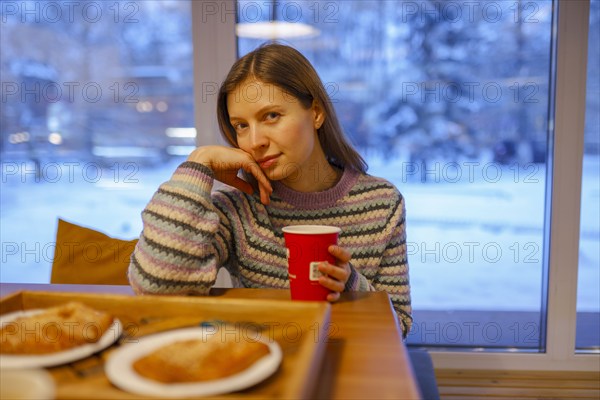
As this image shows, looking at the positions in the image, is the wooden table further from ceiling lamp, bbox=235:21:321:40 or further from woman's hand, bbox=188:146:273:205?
ceiling lamp, bbox=235:21:321:40

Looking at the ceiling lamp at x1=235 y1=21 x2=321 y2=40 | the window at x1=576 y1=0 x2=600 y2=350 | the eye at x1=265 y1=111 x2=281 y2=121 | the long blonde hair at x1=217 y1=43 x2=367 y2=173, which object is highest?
the ceiling lamp at x1=235 y1=21 x2=321 y2=40

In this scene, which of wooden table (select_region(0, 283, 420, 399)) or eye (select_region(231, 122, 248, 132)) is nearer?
wooden table (select_region(0, 283, 420, 399))

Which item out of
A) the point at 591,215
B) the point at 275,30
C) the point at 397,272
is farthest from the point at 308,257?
the point at 591,215

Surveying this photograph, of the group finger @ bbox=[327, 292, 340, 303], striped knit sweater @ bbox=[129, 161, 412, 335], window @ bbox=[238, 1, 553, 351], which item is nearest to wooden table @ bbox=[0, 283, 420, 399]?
finger @ bbox=[327, 292, 340, 303]

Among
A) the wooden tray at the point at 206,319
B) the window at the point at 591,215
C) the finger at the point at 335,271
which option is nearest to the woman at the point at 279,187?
the finger at the point at 335,271

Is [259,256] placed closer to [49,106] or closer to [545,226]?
[545,226]

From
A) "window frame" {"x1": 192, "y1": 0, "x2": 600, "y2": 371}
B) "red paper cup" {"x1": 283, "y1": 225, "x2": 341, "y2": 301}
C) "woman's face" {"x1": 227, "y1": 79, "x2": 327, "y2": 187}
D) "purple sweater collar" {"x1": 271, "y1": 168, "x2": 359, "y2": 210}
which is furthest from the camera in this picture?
"window frame" {"x1": 192, "y1": 0, "x2": 600, "y2": 371}

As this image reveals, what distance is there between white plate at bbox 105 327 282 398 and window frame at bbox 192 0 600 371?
5.05 ft

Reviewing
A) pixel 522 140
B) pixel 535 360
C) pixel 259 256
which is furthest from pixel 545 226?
pixel 259 256

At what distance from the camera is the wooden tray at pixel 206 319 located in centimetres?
56

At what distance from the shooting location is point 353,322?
2.61ft

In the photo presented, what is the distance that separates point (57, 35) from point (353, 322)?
6.81ft

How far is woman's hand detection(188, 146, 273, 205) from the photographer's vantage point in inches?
44.2

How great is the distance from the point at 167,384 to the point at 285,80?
825mm
